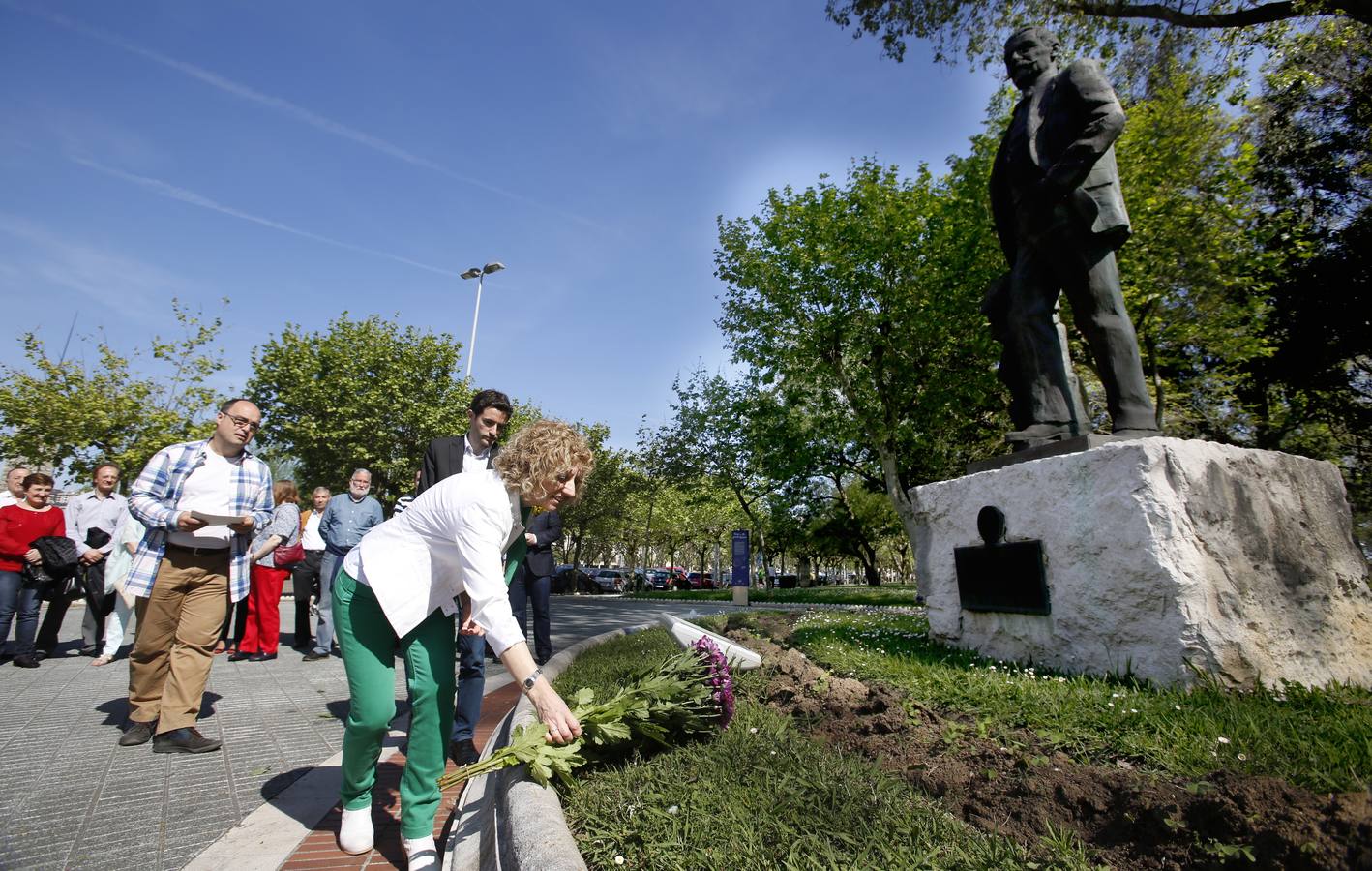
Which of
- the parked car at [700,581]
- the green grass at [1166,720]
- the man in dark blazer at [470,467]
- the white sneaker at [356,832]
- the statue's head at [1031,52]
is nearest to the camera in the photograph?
the green grass at [1166,720]

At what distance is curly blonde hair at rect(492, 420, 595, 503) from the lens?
2.71 meters

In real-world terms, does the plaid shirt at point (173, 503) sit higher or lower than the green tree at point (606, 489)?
lower

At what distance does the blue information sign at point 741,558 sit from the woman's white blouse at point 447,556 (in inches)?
767

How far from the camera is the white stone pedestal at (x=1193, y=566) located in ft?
12.5

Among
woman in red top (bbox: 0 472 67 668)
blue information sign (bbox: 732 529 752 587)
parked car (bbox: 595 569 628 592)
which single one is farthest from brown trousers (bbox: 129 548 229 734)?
parked car (bbox: 595 569 628 592)

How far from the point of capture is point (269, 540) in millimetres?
7207

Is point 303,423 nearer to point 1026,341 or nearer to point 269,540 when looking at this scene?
point 269,540

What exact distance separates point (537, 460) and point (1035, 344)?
4.25 m

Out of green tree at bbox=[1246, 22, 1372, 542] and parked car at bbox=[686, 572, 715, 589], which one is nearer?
green tree at bbox=[1246, 22, 1372, 542]

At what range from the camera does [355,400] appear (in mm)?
28422

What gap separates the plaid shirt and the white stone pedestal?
513cm

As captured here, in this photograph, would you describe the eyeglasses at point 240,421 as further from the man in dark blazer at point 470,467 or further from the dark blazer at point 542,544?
the dark blazer at point 542,544

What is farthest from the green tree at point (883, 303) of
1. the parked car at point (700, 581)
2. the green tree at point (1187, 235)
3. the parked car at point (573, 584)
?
the parked car at point (700, 581)

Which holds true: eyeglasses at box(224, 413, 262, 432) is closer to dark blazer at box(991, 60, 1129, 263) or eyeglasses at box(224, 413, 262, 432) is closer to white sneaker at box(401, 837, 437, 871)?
white sneaker at box(401, 837, 437, 871)
